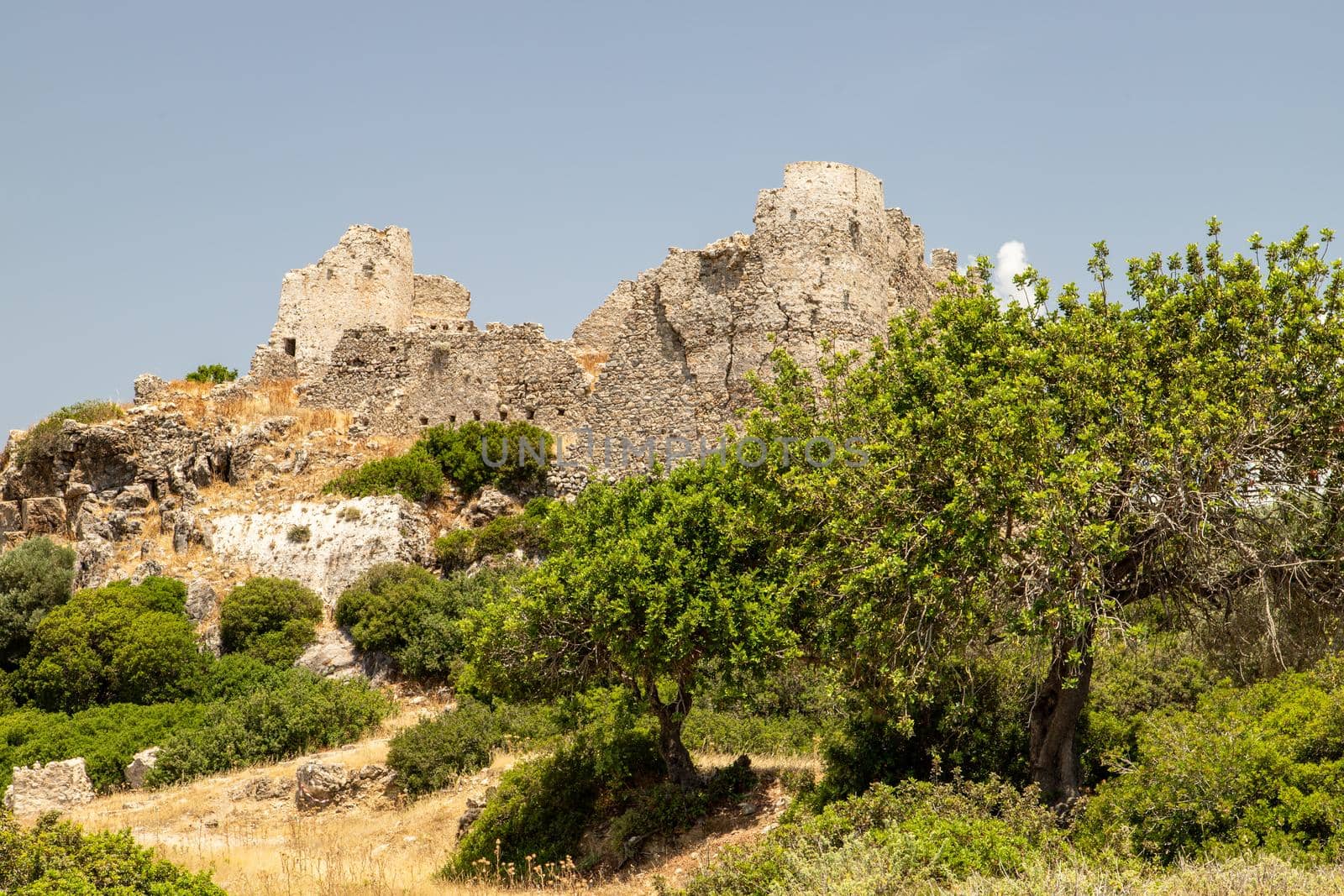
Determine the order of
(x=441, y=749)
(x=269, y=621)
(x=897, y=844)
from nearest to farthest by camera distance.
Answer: (x=897, y=844)
(x=441, y=749)
(x=269, y=621)

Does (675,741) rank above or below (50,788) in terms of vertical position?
above

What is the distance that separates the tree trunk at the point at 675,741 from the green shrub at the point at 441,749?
3.83m

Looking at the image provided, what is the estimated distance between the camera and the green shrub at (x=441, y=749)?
54.4 ft

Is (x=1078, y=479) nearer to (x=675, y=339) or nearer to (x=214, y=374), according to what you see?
(x=675, y=339)

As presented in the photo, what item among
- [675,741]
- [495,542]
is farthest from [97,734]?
[675,741]

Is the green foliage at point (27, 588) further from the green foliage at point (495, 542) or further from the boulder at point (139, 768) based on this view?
the green foliage at point (495, 542)

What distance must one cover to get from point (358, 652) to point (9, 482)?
13237mm

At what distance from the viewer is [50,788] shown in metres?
17.3

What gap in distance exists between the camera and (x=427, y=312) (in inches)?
1345

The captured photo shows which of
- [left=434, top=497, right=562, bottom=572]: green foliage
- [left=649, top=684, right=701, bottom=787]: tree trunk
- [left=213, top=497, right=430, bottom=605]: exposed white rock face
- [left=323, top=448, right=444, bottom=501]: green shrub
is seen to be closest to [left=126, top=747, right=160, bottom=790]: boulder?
[left=213, top=497, right=430, bottom=605]: exposed white rock face

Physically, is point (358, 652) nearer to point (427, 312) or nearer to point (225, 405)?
point (225, 405)

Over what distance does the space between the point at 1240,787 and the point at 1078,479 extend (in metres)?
2.97

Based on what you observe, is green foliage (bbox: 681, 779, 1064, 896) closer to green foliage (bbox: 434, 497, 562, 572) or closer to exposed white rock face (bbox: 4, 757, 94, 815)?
exposed white rock face (bbox: 4, 757, 94, 815)

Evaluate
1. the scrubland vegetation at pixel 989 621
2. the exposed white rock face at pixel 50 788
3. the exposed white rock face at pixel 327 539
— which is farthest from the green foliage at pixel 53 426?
the scrubland vegetation at pixel 989 621
